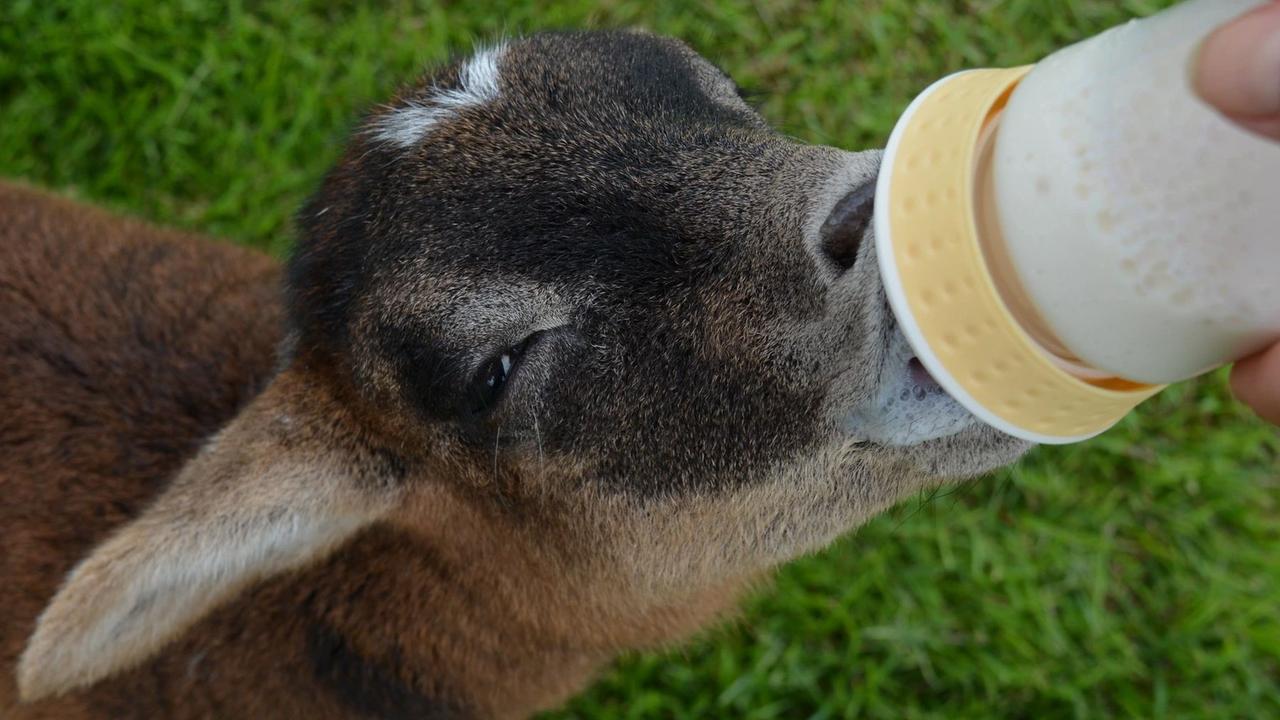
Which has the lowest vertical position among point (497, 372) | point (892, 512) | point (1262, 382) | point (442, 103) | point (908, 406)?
point (892, 512)

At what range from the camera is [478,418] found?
8.27 ft

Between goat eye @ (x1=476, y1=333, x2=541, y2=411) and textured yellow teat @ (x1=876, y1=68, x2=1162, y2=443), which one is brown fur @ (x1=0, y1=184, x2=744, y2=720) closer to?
goat eye @ (x1=476, y1=333, x2=541, y2=411)

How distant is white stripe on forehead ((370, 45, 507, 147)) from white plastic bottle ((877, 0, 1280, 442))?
120 centimetres

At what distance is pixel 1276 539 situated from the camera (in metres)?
4.61

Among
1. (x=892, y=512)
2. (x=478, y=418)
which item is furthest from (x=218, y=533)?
(x=892, y=512)

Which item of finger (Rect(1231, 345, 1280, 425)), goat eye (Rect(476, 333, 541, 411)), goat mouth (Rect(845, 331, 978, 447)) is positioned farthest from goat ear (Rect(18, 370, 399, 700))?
finger (Rect(1231, 345, 1280, 425))

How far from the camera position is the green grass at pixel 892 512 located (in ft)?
14.7

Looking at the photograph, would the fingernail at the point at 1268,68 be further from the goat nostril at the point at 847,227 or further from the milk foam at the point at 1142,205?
the goat nostril at the point at 847,227

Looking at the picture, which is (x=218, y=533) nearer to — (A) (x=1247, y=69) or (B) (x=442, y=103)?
(B) (x=442, y=103)

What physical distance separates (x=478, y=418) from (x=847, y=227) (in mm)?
1013

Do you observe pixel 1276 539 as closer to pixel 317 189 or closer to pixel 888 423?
pixel 888 423

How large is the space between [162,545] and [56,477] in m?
1.01

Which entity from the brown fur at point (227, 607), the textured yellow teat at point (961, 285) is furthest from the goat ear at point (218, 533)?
the textured yellow teat at point (961, 285)

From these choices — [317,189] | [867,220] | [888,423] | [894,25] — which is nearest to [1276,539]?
[894,25]
